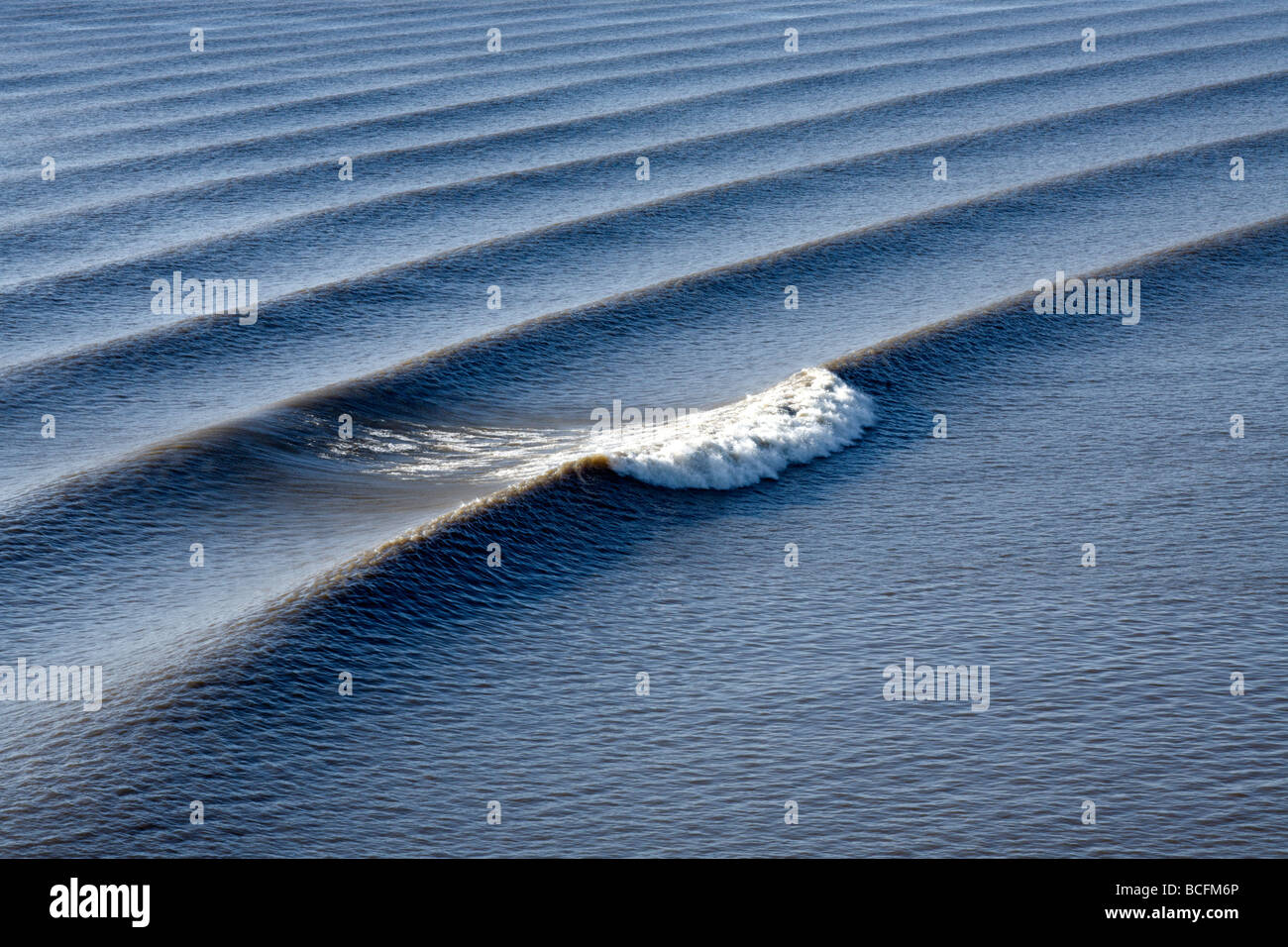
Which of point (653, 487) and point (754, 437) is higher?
point (754, 437)

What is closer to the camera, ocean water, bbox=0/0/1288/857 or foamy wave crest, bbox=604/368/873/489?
ocean water, bbox=0/0/1288/857

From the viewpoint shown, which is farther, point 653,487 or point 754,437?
point 754,437

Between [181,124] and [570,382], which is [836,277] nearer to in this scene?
[570,382]

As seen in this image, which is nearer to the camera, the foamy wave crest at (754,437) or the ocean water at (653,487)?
the ocean water at (653,487)
